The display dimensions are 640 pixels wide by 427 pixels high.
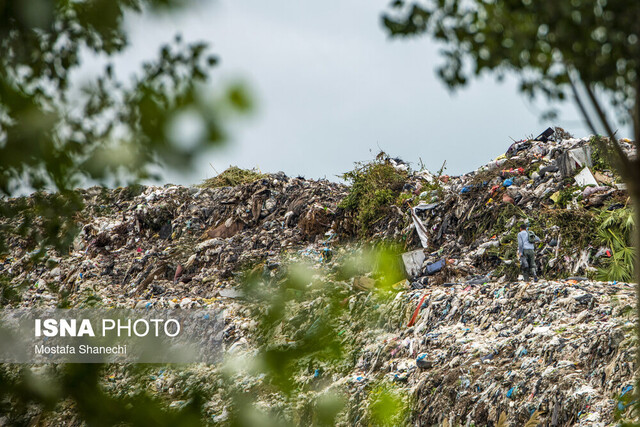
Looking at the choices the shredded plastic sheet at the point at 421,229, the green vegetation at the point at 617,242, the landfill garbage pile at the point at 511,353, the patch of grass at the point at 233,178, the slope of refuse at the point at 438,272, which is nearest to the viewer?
the landfill garbage pile at the point at 511,353

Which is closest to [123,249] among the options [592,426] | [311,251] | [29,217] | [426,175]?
[311,251]

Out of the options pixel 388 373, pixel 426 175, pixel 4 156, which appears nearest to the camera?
pixel 4 156

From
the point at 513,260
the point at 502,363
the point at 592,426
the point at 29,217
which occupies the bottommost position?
the point at 592,426

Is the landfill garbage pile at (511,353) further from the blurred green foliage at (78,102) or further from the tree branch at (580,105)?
the blurred green foliage at (78,102)

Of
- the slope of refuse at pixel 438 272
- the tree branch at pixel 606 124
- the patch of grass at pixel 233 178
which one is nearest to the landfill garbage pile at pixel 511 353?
the slope of refuse at pixel 438 272

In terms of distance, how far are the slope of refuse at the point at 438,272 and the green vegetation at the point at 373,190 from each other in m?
0.14

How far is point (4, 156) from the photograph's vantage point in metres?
1.62

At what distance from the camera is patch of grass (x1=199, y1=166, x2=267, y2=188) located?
16203 mm

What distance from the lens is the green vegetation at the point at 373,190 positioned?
10867mm

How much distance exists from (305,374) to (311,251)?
859 centimetres

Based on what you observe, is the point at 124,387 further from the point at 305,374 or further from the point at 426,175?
the point at 426,175

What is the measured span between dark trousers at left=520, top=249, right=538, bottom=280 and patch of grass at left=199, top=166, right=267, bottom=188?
937cm

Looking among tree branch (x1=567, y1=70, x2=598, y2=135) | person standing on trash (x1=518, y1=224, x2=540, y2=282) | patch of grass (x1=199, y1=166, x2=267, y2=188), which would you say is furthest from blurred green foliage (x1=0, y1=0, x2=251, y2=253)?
patch of grass (x1=199, y1=166, x2=267, y2=188)

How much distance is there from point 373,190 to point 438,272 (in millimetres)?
3120
